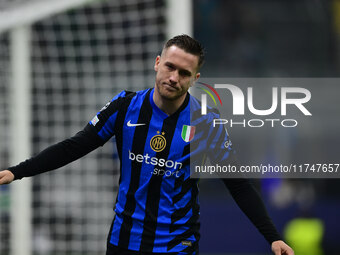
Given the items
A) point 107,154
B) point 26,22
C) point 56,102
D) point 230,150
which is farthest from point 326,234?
point 230,150

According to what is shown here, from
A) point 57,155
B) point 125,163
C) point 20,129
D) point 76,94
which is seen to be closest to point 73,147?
point 57,155

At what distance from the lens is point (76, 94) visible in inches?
225

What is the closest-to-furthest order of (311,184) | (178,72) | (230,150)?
1. (178,72)
2. (230,150)
3. (311,184)

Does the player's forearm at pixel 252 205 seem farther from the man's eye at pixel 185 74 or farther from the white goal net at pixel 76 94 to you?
the white goal net at pixel 76 94

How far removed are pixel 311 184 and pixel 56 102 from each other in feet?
14.4

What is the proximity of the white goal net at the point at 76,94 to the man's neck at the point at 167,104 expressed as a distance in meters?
2.54

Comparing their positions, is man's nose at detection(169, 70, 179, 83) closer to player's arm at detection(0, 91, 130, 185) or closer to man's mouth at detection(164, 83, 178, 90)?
man's mouth at detection(164, 83, 178, 90)

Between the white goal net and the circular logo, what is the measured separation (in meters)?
2.62

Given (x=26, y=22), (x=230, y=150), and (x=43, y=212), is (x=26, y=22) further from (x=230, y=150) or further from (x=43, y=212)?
(x=230, y=150)

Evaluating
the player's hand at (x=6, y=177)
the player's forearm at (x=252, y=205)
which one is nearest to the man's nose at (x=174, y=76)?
the player's forearm at (x=252, y=205)

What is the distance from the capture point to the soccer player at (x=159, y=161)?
109 inches

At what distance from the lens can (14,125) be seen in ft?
17.8

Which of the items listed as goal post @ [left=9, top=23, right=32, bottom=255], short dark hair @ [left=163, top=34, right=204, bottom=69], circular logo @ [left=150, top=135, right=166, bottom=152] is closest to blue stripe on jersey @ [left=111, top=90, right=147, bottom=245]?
circular logo @ [left=150, top=135, right=166, bottom=152]

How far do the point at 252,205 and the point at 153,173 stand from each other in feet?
1.68
